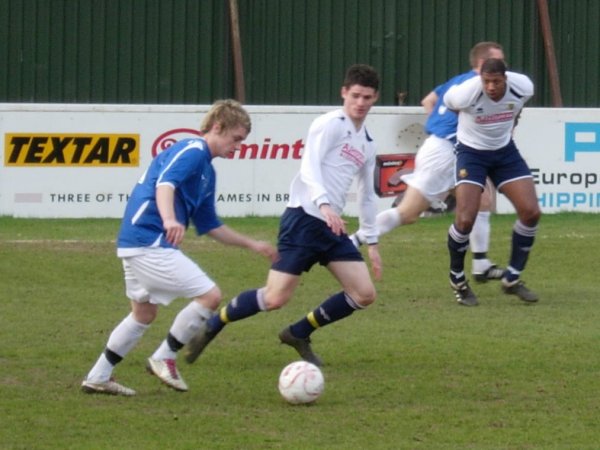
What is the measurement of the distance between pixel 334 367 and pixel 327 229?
915 millimetres

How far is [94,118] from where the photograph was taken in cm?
1716

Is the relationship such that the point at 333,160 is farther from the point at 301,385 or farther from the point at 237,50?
the point at 237,50

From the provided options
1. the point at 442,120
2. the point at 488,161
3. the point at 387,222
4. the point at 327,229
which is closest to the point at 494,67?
the point at 488,161

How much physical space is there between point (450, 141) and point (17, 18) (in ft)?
42.7

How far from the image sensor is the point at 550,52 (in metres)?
23.9

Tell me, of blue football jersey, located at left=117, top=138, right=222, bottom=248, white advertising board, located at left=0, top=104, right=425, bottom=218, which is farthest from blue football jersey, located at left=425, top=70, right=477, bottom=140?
Result: white advertising board, located at left=0, top=104, right=425, bottom=218

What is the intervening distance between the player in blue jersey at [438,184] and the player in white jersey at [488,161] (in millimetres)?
678

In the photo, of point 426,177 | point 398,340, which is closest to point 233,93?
point 426,177

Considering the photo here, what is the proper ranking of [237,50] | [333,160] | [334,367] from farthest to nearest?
[237,50]
[334,367]
[333,160]

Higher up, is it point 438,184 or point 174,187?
point 174,187

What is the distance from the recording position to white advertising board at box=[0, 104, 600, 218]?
16.9 m

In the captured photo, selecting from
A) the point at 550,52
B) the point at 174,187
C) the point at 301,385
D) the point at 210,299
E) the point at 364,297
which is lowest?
the point at 550,52

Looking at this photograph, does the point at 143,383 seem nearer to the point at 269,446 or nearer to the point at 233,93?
the point at 269,446

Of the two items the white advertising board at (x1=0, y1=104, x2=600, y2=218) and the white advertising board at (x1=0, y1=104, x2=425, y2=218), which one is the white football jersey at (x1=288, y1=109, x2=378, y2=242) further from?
the white advertising board at (x1=0, y1=104, x2=600, y2=218)
